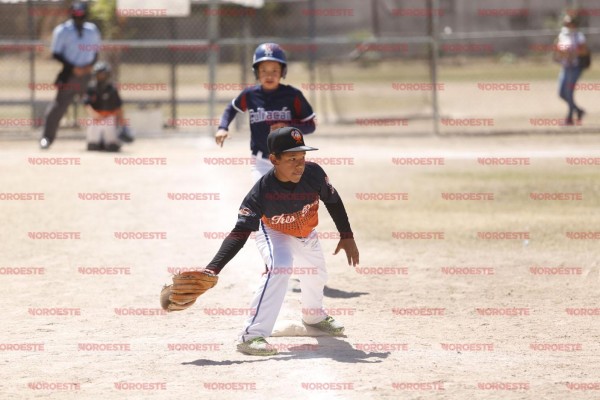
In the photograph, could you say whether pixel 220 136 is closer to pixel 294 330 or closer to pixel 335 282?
pixel 335 282

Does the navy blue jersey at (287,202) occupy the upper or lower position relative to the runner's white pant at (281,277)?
upper

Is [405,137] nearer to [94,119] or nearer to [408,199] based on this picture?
[94,119]

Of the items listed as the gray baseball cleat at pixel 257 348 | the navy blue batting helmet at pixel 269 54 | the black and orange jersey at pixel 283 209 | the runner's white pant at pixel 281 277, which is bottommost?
the gray baseball cleat at pixel 257 348

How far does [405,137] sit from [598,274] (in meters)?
11.8

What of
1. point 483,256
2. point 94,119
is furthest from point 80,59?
point 483,256

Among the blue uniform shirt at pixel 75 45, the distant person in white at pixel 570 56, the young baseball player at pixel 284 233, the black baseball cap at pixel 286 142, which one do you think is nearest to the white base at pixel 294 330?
the young baseball player at pixel 284 233

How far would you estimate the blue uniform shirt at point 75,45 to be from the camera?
59.5ft

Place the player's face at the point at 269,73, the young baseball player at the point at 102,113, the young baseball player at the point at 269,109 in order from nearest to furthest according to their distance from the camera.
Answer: the player's face at the point at 269,73 → the young baseball player at the point at 269,109 → the young baseball player at the point at 102,113

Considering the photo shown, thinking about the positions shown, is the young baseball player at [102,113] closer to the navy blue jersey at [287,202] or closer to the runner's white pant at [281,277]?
the runner's white pant at [281,277]

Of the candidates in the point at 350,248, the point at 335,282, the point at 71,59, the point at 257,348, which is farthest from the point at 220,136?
the point at 71,59

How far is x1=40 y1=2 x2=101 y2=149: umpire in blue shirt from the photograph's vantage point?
18.1 metres

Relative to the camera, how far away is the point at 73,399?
620cm

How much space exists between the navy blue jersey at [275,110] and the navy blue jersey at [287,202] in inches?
68.5

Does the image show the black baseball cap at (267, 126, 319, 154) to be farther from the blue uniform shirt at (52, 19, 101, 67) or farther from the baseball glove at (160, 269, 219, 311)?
the blue uniform shirt at (52, 19, 101, 67)
